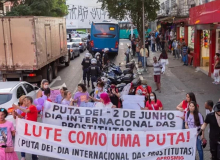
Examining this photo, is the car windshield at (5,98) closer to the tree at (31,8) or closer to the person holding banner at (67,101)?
the person holding banner at (67,101)

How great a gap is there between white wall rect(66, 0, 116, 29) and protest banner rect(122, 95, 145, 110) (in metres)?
49.1

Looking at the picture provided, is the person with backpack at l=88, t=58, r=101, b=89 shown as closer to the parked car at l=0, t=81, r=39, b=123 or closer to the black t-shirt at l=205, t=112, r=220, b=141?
the parked car at l=0, t=81, r=39, b=123

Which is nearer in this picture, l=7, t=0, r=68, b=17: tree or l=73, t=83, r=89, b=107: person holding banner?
l=73, t=83, r=89, b=107: person holding banner

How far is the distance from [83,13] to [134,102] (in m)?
51.3

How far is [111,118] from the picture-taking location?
792 centimetres

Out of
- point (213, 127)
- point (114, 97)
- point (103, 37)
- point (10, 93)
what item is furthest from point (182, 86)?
point (103, 37)

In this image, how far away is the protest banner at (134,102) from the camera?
9.25 meters

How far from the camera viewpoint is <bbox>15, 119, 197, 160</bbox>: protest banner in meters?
7.11

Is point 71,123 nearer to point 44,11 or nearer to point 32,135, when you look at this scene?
point 32,135

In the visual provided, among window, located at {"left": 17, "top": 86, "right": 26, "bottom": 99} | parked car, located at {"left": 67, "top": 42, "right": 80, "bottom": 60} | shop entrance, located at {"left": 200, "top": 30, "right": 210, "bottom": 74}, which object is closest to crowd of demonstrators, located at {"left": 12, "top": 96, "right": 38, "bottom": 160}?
window, located at {"left": 17, "top": 86, "right": 26, "bottom": 99}

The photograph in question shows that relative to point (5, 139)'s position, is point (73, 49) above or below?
above

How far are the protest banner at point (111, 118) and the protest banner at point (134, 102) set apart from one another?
1366mm

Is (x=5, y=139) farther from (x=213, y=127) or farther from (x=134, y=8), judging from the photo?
(x=134, y=8)

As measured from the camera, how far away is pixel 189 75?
19.4 m
